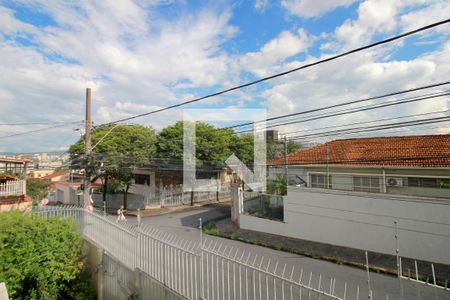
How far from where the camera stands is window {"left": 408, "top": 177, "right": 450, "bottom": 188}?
12.6 m

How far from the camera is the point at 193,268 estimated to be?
4.00 m

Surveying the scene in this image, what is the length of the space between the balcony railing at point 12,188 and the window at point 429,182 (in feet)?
67.2

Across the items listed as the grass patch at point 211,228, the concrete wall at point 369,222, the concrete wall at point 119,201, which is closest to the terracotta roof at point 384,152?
the concrete wall at point 369,222

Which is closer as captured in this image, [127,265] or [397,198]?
[127,265]

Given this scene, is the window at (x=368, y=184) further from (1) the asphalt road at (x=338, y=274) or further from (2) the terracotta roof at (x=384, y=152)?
(1) the asphalt road at (x=338, y=274)

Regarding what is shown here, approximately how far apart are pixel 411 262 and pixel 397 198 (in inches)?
84.0

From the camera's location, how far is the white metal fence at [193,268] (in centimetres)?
316

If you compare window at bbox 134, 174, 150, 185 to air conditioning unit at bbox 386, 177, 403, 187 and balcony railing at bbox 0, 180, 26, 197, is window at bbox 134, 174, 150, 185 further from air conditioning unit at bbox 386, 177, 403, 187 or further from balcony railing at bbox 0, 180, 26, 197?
air conditioning unit at bbox 386, 177, 403, 187

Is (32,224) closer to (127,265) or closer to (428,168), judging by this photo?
(127,265)

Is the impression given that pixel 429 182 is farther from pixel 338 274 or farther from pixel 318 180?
pixel 338 274

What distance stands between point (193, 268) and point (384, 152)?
1455cm

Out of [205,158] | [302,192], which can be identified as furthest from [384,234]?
[205,158]

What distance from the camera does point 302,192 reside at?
12758 mm

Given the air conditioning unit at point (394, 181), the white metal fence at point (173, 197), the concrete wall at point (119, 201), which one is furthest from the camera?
the concrete wall at point (119, 201)
